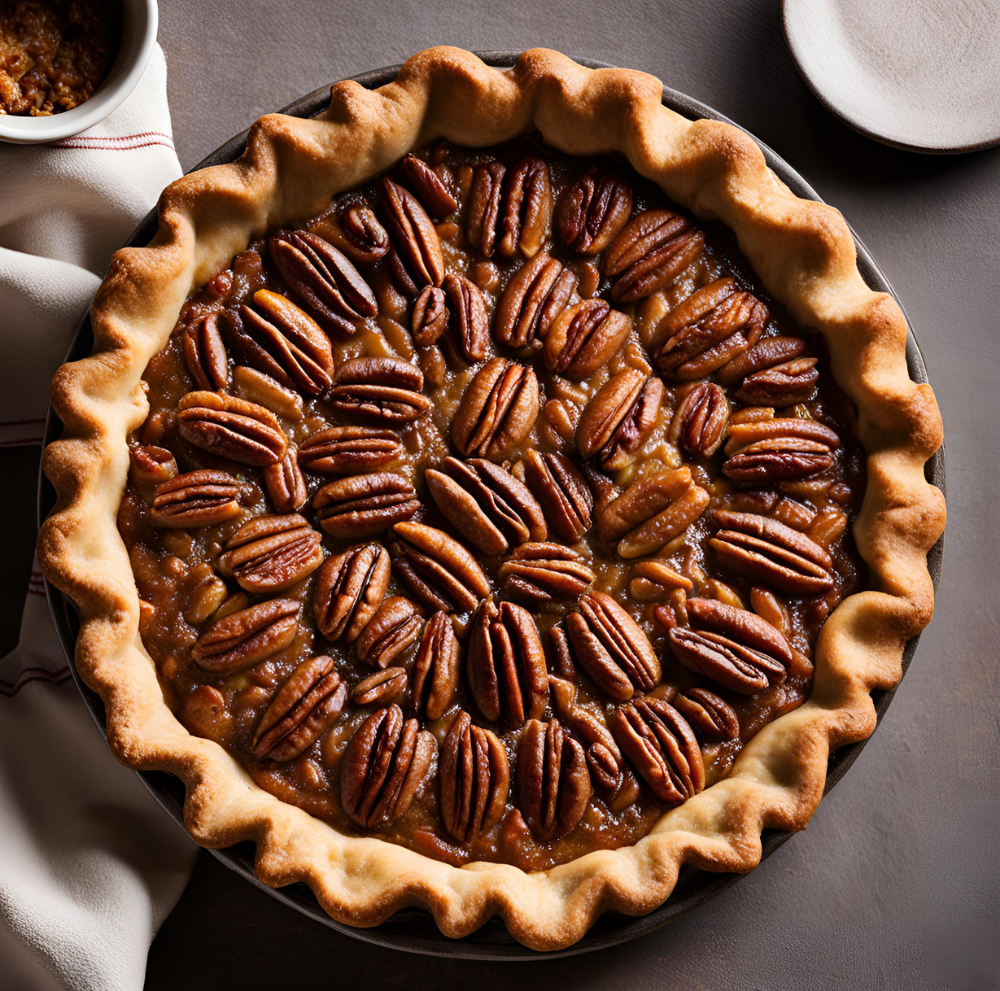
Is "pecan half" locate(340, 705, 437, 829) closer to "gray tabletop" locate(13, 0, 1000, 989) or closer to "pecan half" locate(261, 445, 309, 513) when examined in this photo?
"pecan half" locate(261, 445, 309, 513)

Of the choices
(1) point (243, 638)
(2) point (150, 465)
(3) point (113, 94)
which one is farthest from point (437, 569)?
(3) point (113, 94)

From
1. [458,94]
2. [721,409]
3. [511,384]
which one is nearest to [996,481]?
[721,409]

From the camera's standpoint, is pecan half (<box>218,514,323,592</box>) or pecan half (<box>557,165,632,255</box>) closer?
pecan half (<box>218,514,323,592</box>)

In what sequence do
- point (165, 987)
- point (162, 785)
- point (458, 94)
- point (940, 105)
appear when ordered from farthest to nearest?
point (940, 105) → point (165, 987) → point (458, 94) → point (162, 785)

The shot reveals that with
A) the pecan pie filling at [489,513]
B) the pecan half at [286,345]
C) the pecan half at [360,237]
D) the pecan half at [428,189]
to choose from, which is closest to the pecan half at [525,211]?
the pecan pie filling at [489,513]

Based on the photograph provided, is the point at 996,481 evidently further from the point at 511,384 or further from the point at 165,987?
the point at 165,987

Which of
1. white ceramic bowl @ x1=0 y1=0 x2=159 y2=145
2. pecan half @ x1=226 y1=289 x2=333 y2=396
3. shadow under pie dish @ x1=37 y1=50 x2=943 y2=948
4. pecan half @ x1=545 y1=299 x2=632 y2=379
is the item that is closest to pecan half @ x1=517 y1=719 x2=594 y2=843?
shadow under pie dish @ x1=37 y1=50 x2=943 y2=948
